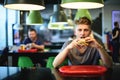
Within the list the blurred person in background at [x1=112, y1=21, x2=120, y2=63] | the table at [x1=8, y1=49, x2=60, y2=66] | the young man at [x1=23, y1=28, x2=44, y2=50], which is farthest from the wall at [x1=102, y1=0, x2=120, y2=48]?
the table at [x1=8, y1=49, x2=60, y2=66]

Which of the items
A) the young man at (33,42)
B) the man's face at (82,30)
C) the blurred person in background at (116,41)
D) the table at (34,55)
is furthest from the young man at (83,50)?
the blurred person in background at (116,41)

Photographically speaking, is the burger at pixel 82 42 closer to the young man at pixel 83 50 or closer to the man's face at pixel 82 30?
the young man at pixel 83 50

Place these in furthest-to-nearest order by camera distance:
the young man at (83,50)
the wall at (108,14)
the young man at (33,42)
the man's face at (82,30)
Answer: the wall at (108,14)
the young man at (33,42)
the man's face at (82,30)
the young man at (83,50)

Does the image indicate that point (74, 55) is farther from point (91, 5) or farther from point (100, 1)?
point (100, 1)

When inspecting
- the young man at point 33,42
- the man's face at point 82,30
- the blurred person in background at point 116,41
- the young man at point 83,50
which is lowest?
the blurred person in background at point 116,41

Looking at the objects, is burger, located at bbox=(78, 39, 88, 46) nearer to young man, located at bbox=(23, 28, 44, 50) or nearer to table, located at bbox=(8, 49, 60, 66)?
table, located at bbox=(8, 49, 60, 66)

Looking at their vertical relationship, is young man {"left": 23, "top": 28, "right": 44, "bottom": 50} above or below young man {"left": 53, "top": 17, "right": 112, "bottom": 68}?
below

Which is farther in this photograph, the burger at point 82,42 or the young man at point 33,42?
the young man at point 33,42

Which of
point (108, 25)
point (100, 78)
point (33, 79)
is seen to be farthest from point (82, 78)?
point (108, 25)

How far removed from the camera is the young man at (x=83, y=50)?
2736 mm

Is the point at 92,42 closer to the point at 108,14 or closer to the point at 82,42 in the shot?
the point at 82,42

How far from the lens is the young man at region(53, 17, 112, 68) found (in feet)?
8.98

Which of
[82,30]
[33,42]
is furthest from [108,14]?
[82,30]

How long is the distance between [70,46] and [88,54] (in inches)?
10.2
